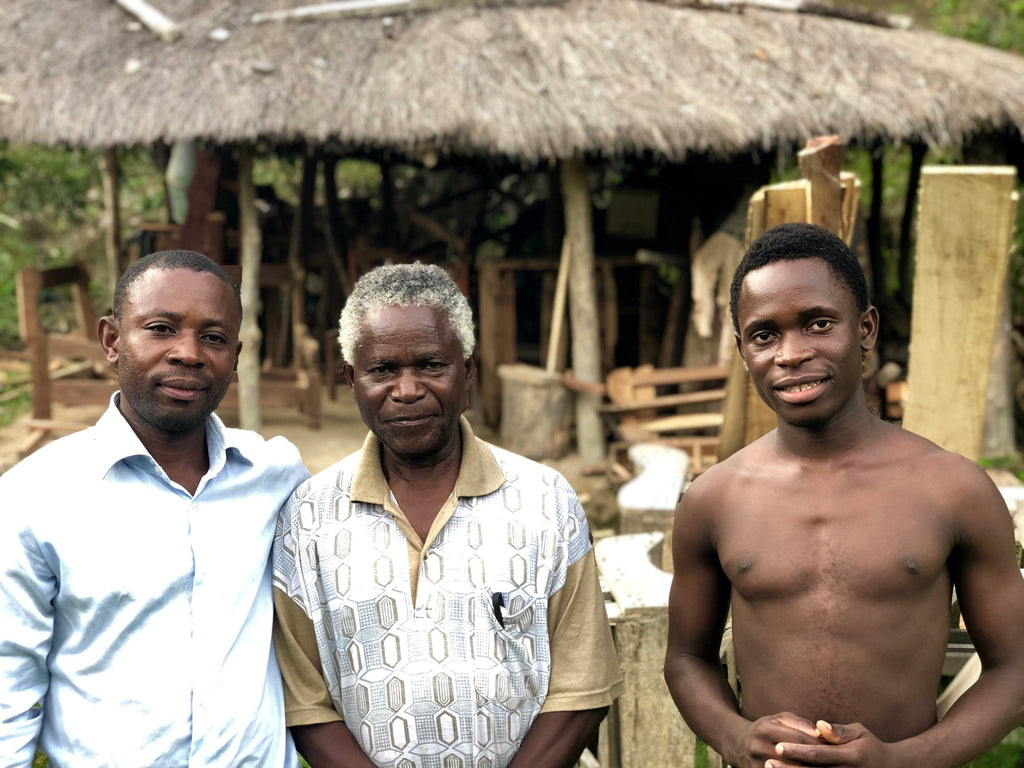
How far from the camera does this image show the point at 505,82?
7.41m

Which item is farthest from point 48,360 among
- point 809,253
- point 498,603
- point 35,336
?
point 809,253

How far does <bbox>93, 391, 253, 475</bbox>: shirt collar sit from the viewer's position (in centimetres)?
197

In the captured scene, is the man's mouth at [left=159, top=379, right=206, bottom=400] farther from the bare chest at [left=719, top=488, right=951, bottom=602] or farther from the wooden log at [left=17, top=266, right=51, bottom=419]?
the wooden log at [left=17, top=266, right=51, bottom=419]

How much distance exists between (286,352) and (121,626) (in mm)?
8907

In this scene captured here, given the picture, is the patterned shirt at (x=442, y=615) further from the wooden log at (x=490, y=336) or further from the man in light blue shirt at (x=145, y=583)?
the wooden log at (x=490, y=336)

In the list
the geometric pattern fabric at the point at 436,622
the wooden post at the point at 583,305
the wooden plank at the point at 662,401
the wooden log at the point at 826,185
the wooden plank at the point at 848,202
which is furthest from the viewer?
the wooden plank at the point at 662,401

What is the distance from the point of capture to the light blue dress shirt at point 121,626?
6.20ft

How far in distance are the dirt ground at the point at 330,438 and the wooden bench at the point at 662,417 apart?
31cm

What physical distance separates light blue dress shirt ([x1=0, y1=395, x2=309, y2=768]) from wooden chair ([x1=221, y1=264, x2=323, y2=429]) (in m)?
6.65

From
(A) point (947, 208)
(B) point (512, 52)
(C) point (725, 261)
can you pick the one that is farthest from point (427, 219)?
(A) point (947, 208)

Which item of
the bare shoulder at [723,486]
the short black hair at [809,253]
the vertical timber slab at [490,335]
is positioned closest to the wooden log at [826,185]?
the short black hair at [809,253]

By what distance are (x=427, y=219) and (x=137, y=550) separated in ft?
26.6

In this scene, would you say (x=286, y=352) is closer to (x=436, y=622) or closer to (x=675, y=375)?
(x=675, y=375)

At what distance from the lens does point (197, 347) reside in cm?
202
